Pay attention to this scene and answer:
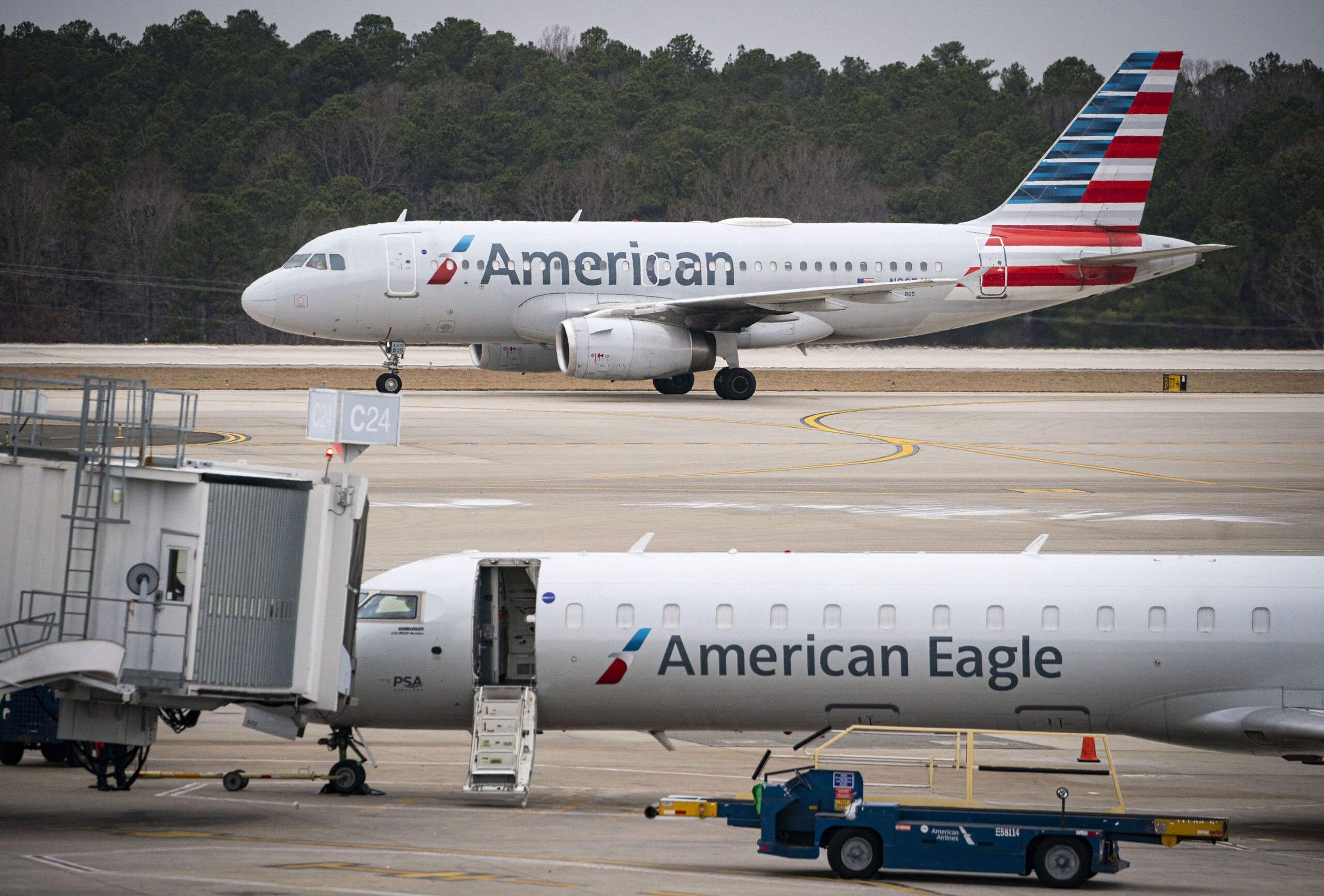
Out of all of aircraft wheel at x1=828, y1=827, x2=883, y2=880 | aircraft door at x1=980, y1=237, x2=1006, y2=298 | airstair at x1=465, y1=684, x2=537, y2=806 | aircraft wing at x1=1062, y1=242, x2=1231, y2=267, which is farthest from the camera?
aircraft wing at x1=1062, y1=242, x2=1231, y2=267

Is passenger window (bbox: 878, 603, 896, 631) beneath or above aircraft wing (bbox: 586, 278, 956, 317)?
beneath

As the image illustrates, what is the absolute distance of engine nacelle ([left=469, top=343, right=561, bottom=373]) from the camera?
54.6 m

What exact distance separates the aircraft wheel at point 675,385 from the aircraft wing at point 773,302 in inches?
190

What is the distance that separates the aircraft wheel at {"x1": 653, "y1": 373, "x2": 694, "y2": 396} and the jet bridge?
39728 mm

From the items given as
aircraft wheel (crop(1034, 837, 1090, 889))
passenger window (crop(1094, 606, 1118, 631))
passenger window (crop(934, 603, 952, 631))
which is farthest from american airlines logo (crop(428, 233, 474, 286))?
aircraft wheel (crop(1034, 837, 1090, 889))

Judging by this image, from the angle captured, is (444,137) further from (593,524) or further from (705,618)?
(705,618)

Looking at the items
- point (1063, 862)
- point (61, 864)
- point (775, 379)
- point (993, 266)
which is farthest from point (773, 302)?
point (61, 864)

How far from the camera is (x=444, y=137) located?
114 meters

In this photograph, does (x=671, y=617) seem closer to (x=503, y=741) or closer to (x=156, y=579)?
(x=503, y=741)

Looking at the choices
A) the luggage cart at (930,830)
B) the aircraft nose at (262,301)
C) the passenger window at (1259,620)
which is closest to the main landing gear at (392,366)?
the aircraft nose at (262,301)

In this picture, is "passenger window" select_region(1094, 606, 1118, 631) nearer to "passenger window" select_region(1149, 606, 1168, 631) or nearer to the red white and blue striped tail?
"passenger window" select_region(1149, 606, 1168, 631)

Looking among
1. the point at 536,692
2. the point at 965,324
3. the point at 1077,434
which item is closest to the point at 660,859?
the point at 536,692

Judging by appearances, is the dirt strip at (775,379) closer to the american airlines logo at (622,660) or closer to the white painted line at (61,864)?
the american airlines logo at (622,660)

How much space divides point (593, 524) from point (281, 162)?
281 ft
